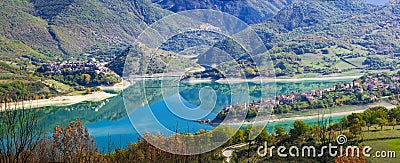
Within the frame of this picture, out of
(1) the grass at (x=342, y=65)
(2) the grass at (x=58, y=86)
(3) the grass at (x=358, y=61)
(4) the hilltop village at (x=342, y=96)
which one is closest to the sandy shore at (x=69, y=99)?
(2) the grass at (x=58, y=86)

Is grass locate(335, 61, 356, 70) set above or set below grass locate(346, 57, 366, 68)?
below

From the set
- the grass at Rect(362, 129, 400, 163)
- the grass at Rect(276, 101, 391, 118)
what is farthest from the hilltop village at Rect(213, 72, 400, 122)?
the grass at Rect(362, 129, 400, 163)

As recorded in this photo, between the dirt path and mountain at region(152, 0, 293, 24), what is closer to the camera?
the dirt path

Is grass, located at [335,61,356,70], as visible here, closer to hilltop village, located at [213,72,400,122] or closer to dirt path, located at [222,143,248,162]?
hilltop village, located at [213,72,400,122]

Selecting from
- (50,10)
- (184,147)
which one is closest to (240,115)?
(184,147)

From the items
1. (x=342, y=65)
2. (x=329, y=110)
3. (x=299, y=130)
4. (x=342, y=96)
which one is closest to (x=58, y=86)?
(x=329, y=110)

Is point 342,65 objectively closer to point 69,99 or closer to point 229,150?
point 69,99

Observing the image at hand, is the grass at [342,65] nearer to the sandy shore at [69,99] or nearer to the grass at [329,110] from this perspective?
the grass at [329,110]

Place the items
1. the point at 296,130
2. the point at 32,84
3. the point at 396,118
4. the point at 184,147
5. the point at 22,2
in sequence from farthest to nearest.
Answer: the point at 22,2 → the point at 32,84 → the point at 396,118 → the point at 296,130 → the point at 184,147

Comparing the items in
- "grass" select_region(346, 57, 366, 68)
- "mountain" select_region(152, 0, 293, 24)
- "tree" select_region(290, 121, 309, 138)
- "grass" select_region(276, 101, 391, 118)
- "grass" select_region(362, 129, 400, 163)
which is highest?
"mountain" select_region(152, 0, 293, 24)

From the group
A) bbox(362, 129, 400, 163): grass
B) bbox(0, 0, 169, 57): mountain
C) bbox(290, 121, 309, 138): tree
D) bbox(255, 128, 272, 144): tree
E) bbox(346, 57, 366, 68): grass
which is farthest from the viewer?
bbox(0, 0, 169, 57): mountain

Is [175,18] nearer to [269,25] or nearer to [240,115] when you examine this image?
[240,115]
